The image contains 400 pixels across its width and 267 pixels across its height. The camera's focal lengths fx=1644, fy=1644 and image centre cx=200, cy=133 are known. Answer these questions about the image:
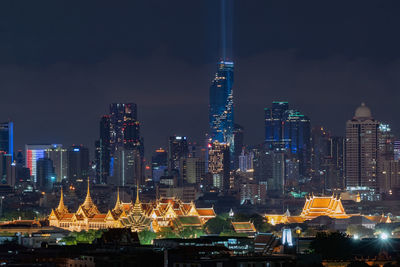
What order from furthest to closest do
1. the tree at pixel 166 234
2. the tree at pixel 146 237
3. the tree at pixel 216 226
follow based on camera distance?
1. the tree at pixel 216 226
2. the tree at pixel 166 234
3. the tree at pixel 146 237

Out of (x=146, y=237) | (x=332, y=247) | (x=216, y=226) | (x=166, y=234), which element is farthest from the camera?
(x=216, y=226)

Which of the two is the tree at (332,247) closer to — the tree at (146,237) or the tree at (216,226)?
the tree at (146,237)

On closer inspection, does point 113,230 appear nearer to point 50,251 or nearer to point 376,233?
point 50,251

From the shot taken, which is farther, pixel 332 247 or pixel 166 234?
pixel 166 234

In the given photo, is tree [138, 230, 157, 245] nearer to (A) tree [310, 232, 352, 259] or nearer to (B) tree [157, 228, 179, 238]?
(B) tree [157, 228, 179, 238]

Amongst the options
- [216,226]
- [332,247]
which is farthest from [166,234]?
[332,247]

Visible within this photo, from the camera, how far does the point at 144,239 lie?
518ft

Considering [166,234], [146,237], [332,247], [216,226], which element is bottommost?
[166,234]

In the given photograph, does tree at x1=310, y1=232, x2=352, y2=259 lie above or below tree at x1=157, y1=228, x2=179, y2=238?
above

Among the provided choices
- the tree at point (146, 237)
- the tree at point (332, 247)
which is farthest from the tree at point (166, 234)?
the tree at point (332, 247)

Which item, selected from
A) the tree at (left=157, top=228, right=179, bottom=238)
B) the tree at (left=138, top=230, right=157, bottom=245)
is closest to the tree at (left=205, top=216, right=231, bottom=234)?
the tree at (left=157, top=228, right=179, bottom=238)

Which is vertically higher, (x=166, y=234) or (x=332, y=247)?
(x=332, y=247)

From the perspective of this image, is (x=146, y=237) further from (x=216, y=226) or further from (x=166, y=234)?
(x=216, y=226)

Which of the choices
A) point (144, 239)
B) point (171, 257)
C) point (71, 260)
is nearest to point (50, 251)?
point (71, 260)
